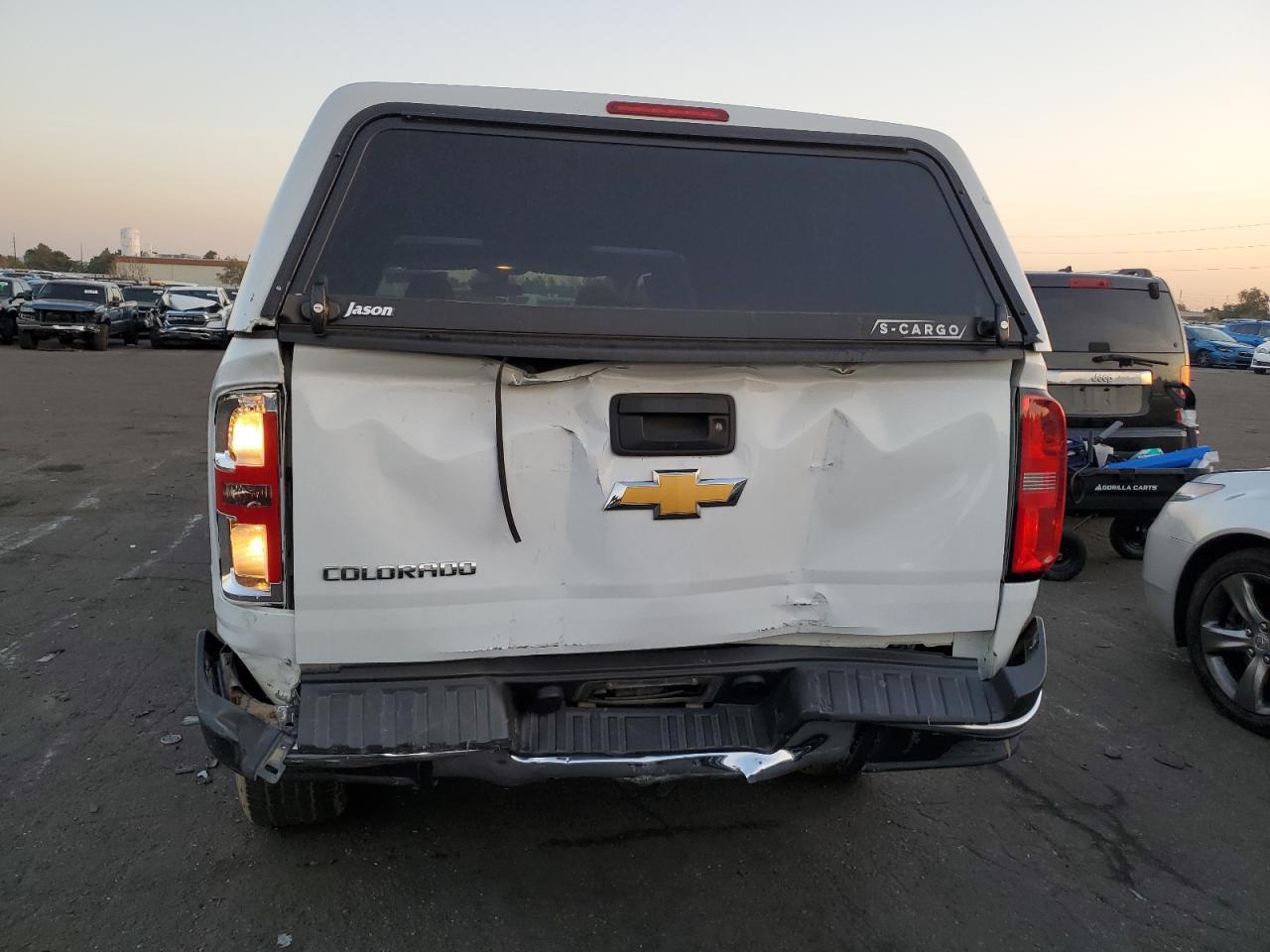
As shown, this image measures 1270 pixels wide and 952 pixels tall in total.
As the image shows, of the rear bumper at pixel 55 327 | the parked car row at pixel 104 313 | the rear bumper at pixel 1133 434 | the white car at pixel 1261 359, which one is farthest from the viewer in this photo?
the white car at pixel 1261 359

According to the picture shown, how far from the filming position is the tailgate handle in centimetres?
270

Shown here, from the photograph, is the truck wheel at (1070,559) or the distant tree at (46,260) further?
the distant tree at (46,260)

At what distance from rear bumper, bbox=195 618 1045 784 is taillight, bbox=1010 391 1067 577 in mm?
301

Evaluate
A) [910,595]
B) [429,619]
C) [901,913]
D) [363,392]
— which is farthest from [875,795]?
[363,392]

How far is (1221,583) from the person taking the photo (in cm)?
466

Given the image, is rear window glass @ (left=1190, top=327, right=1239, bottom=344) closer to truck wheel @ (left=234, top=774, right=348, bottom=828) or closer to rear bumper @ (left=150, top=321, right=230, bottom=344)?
rear bumper @ (left=150, top=321, right=230, bottom=344)

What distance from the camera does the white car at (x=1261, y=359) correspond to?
1231 inches

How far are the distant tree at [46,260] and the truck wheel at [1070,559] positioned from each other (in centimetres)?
11394

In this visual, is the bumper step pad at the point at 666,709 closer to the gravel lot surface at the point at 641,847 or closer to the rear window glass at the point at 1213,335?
the gravel lot surface at the point at 641,847

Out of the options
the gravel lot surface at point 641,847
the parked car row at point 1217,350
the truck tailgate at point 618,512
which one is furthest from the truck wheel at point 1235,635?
the parked car row at point 1217,350

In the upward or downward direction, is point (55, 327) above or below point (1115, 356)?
below

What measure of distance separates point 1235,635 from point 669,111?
142 inches

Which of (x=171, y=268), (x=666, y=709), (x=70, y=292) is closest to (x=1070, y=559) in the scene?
(x=666, y=709)

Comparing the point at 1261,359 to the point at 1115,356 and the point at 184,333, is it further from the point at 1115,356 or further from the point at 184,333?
the point at 184,333
